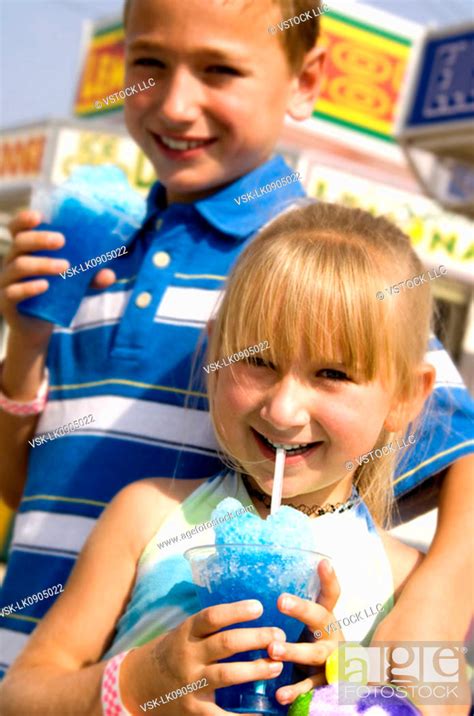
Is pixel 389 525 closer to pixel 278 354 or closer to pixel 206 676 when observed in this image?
pixel 278 354

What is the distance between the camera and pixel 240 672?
49.3 inches

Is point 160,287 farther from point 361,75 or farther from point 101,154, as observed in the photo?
point 361,75

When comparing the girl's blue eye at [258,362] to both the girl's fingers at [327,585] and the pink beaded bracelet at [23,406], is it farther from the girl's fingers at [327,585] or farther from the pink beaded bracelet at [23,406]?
the pink beaded bracelet at [23,406]

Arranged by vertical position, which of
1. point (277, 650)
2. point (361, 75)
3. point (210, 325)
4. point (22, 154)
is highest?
point (361, 75)

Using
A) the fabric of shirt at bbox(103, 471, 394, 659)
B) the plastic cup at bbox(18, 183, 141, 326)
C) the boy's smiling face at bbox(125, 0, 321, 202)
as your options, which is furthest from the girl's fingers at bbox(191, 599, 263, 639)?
the boy's smiling face at bbox(125, 0, 321, 202)

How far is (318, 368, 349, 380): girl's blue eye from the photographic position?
4.95 feet

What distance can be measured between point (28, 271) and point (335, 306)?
642 millimetres

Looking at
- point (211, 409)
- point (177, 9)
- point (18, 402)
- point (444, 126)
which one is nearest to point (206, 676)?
point (211, 409)

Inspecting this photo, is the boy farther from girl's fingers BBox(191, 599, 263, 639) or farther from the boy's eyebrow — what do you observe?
girl's fingers BBox(191, 599, 263, 639)

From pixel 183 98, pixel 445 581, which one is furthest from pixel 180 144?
pixel 445 581

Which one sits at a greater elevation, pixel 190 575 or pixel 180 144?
pixel 180 144

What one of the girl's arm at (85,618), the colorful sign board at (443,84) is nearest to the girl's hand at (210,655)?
the girl's arm at (85,618)

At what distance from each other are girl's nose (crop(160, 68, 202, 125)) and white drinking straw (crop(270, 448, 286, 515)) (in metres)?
0.69

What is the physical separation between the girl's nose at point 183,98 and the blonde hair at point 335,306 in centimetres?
28
